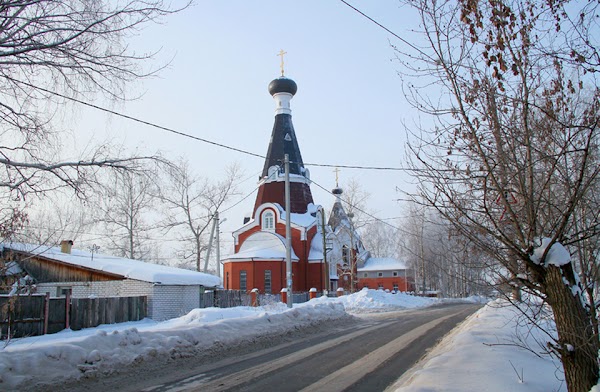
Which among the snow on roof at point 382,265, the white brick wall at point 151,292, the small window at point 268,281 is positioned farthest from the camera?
the snow on roof at point 382,265

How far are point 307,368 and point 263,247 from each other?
33409 mm

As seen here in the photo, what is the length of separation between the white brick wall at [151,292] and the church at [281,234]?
19.0 m

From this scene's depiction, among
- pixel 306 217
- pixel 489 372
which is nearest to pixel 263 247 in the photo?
pixel 306 217

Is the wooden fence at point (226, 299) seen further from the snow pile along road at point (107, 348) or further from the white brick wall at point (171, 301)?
the snow pile along road at point (107, 348)

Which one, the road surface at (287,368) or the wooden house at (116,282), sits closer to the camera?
the road surface at (287,368)

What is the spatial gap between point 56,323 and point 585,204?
14.0 m

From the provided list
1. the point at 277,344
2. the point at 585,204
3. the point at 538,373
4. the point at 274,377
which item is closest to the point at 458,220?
the point at 585,204

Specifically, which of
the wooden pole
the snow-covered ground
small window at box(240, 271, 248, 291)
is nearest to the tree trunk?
the snow-covered ground

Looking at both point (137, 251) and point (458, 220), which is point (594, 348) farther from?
point (137, 251)

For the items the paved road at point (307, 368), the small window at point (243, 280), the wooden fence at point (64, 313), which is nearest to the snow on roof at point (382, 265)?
the small window at point (243, 280)

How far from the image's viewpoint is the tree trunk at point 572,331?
15.1ft

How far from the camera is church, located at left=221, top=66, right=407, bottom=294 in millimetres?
40062

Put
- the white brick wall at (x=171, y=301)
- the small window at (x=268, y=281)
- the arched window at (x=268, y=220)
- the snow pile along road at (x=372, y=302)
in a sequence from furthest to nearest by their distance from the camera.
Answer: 1. the arched window at (x=268, y=220)
2. the small window at (x=268, y=281)
3. the snow pile along road at (x=372, y=302)
4. the white brick wall at (x=171, y=301)

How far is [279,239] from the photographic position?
4194 cm
